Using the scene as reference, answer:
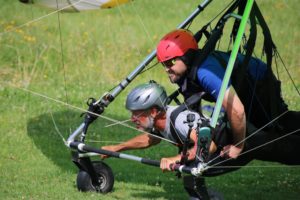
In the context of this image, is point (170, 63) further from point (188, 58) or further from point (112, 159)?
point (112, 159)

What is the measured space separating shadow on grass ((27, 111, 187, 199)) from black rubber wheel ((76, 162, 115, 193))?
0.94 ft

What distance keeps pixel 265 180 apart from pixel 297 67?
Answer: 229 inches

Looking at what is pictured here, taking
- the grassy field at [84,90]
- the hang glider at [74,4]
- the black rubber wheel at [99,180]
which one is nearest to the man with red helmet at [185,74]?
the grassy field at [84,90]

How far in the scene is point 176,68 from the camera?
696 cm

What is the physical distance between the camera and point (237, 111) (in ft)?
21.2

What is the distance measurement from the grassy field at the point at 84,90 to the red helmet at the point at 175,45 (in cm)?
135

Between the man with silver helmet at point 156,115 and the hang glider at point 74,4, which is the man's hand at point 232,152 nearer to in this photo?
the man with silver helmet at point 156,115

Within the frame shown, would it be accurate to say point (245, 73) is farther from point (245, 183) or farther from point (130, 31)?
point (130, 31)

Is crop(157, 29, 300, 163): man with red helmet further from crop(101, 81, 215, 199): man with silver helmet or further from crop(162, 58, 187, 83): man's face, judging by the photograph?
crop(101, 81, 215, 199): man with silver helmet

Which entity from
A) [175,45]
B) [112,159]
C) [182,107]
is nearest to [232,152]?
[182,107]

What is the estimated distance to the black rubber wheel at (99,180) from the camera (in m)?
7.77

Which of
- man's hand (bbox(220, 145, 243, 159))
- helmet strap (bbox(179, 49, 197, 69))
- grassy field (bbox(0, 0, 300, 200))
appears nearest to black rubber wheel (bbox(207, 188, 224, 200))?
man's hand (bbox(220, 145, 243, 159))

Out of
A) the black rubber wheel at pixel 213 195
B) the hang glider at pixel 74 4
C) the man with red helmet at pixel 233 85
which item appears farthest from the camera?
the hang glider at pixel 74 4

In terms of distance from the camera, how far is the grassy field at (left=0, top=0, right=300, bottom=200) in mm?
8250
